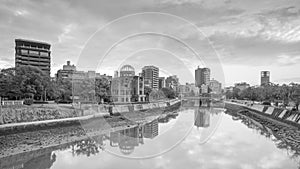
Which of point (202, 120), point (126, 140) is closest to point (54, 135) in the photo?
point (126, 140)

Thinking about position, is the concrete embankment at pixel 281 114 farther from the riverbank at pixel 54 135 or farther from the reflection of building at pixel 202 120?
the riverbank at pixel 54 135

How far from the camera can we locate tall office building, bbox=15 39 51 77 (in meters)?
53.0

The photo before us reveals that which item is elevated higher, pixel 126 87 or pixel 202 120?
pixel 126 87

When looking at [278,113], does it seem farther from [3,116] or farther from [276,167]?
[3,116]

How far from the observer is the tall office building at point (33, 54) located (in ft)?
174

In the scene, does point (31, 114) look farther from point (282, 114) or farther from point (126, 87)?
point (282, 114)

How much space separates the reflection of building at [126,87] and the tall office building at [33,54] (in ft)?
66.7

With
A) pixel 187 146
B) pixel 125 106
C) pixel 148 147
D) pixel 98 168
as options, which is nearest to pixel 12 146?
pixel 98 168

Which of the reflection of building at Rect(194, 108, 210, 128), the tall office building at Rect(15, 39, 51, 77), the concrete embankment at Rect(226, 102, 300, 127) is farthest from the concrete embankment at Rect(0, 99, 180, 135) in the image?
the tall office building at Rect(15, 39, 51, 77)

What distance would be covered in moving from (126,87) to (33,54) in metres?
28.3

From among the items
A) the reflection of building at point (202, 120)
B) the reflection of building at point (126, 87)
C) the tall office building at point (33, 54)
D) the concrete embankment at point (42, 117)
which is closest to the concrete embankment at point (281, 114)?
the reflection of building at point (202, 120)

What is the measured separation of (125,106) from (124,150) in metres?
17.7

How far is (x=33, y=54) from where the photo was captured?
54.9m

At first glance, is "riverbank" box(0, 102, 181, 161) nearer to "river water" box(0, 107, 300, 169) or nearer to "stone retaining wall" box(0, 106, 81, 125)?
"river water" box(0, 107, 300, 169)
